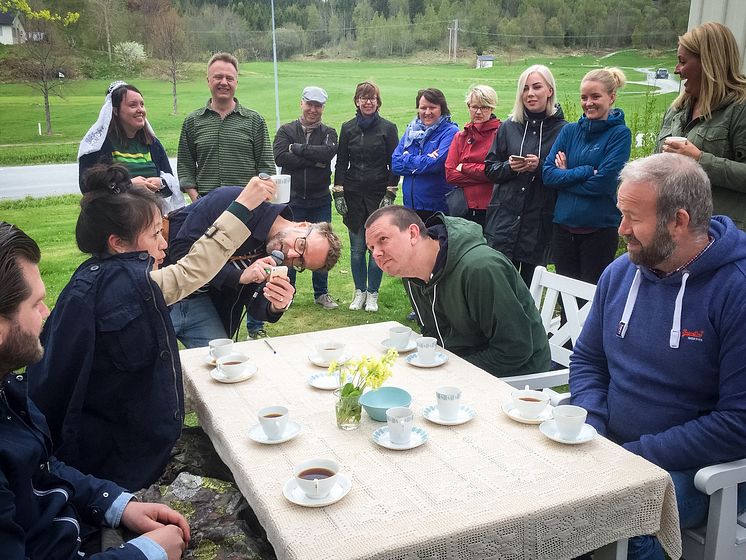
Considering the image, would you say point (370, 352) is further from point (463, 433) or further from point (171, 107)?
point (171, 107)

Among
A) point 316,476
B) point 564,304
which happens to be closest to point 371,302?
point 564,304

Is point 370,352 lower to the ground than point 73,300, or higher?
lower

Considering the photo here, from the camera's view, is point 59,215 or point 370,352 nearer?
point 370,352

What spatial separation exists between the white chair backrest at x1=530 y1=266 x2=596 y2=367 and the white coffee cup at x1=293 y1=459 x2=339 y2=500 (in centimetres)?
156

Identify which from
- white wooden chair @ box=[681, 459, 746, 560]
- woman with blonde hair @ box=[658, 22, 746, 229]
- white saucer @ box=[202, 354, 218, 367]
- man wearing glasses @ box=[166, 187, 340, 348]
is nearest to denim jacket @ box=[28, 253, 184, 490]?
white saucer @ box=[202, 354, 218, 367]

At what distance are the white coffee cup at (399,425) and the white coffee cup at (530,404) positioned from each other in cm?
34

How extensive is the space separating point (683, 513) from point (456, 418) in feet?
2.21

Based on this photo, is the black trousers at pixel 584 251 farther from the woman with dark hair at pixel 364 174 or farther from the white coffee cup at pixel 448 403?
the white coffee cup at pixel 448 403

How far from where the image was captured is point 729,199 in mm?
3004

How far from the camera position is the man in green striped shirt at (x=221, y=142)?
14.7ft

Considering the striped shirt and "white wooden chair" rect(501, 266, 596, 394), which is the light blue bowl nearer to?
"white wooden chair" rect(501, 266, 596, 394)

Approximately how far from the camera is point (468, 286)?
2.42 metres

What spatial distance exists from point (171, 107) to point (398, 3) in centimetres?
381

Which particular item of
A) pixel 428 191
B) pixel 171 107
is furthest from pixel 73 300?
pixel 171 107
